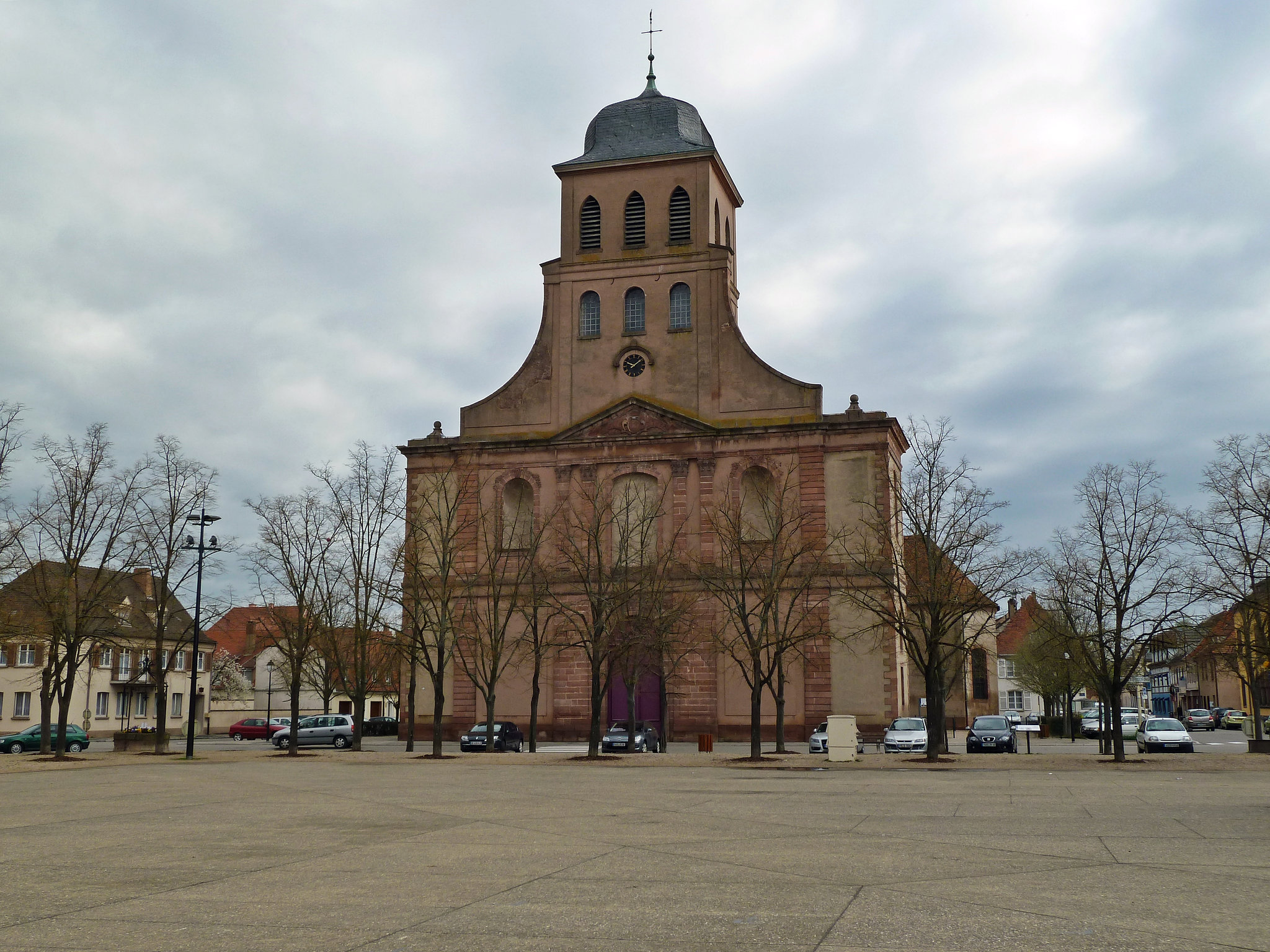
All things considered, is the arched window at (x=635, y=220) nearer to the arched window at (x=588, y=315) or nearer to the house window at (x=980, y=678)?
the arched window at (x=588, y=315)

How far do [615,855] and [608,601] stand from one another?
2732cm

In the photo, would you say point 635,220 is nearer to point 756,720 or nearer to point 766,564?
point 766,564

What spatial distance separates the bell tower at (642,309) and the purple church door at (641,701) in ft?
37.3

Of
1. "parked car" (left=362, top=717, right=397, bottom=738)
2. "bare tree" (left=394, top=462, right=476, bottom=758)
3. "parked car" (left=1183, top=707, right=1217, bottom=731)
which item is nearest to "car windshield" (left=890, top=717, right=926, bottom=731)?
"bare tree" (left=394, top=462, right=476, bottom=758)

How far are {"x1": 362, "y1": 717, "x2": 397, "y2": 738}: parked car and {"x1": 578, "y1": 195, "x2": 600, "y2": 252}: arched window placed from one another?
3163 cm

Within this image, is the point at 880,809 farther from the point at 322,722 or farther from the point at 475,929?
the point at 322,722

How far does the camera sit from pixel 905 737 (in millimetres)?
44312

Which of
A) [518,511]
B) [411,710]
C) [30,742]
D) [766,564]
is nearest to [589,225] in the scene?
[518,511]

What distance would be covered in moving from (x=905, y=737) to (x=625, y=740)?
32.9 ft

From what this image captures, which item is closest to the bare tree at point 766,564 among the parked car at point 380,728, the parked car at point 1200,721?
the parked car at point 380,728

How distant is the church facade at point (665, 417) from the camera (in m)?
51.2

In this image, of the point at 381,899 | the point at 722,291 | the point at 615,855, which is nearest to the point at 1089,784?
the point at 615,855

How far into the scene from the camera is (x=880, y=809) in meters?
18.8

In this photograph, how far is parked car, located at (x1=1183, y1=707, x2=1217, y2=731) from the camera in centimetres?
8356
